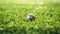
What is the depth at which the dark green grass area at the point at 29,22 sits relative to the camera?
2.69 metres

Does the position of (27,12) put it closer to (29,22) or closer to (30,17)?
(30,17)

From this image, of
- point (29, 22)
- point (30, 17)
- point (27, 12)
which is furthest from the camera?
point (27, 12)

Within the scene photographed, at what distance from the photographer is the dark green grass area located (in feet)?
8.81

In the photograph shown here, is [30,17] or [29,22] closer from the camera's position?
[29,22]

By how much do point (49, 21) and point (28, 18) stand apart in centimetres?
32

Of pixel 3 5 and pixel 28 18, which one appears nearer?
pixel 28 18

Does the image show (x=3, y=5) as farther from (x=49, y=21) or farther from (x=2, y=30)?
(x=49, y=21)

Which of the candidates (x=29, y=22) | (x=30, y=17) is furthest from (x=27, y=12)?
(x=29, y=22)

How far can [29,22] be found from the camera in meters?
2.82

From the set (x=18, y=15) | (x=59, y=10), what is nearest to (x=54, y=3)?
(x=59, y=10)

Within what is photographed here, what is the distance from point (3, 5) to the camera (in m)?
3.17

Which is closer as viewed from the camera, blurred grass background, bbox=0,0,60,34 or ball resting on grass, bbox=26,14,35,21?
blurred grass background, bbox=0,0,60,34

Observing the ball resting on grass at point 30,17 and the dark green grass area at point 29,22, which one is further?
the ball resting on grass at point 30,17

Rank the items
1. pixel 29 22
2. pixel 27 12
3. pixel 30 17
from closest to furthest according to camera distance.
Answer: pixel 29 22 < pixel 30 17 < pixel 27 12
